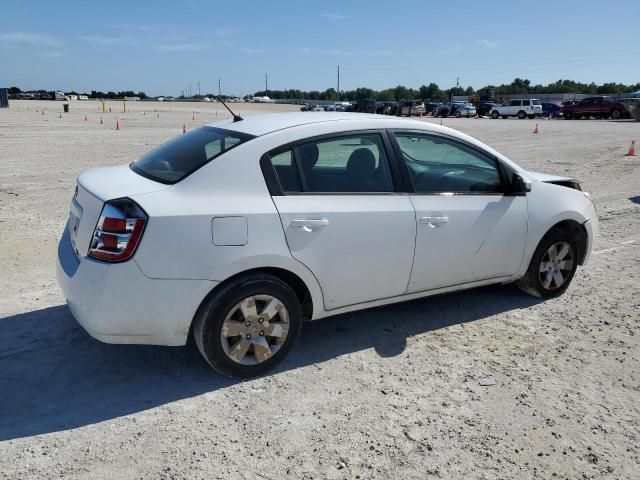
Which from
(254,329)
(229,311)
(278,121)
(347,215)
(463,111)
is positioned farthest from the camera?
(463,111)

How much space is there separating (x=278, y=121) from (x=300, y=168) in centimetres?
47

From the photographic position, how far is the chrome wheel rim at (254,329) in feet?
11.3

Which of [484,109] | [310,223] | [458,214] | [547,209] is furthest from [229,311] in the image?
[484,109]

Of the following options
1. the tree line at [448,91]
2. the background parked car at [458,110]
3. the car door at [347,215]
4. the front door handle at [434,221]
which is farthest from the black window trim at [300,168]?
the tree line at [448,91]

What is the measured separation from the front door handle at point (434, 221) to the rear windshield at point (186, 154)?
1.38 m

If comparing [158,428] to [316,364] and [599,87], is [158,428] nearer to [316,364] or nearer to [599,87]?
[316,364]

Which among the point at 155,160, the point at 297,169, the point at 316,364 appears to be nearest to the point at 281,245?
the point at 297,169

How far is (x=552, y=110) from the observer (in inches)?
2028

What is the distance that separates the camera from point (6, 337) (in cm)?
409

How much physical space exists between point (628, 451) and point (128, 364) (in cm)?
309

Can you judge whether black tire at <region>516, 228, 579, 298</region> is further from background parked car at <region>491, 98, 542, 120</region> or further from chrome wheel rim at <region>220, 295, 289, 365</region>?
background parked car at <region>491, 98, 542, 120</region>

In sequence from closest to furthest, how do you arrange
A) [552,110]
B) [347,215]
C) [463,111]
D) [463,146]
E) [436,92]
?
[347,215]
[463,146]
[463,111]
[552,110]
[436,92]

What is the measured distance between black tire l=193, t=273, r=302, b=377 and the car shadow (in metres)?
0.14

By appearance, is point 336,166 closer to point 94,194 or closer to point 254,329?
point 254,329
